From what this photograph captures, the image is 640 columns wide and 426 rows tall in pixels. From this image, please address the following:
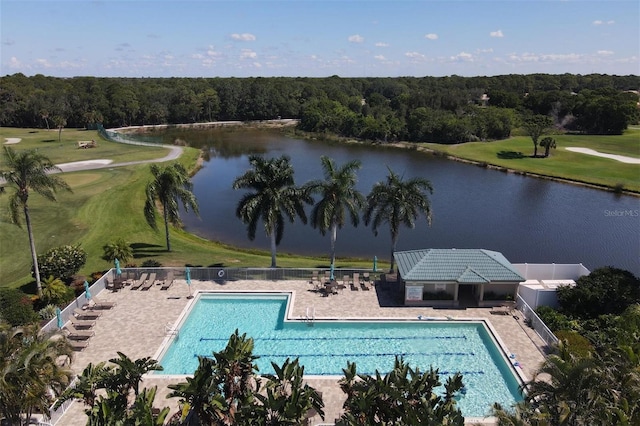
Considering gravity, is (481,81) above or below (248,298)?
above

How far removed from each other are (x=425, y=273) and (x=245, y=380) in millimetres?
14417

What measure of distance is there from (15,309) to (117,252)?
8.55m

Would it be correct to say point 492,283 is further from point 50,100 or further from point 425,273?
point 50,100

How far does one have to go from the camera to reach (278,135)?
117438 millimetres

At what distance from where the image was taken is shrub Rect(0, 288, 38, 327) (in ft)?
77.2

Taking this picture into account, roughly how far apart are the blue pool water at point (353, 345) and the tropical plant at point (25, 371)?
714 cm

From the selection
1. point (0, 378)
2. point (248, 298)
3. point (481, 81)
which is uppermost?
point (481, 81)

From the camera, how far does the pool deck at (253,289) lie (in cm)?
2058

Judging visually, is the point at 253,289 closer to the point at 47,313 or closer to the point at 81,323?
the point at 81,323

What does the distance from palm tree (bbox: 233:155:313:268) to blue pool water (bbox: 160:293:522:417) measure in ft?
18.9

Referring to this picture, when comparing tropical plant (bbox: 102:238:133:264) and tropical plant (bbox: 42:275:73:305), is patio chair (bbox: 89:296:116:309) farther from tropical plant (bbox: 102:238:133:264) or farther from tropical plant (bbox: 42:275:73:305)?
tropical plant (bbox: 102:238:133:264)

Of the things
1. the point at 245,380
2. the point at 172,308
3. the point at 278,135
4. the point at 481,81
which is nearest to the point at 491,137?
the point at 278,135

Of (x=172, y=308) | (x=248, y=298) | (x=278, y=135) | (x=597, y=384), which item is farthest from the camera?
(x=278, y=135)

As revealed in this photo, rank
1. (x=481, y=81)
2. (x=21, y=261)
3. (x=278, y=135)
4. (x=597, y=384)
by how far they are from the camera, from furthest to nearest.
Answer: (x=481, y=81), (x=278, y=135), (x=21, y=261), (x=597, y=384)
